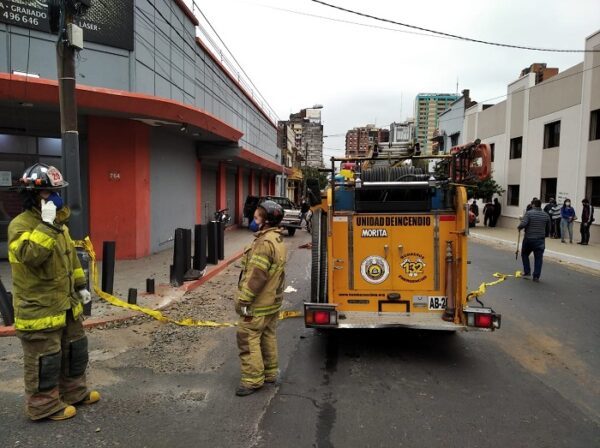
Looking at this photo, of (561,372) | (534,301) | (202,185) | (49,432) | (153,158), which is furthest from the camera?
(202,185)

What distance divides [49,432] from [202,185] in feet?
51.9

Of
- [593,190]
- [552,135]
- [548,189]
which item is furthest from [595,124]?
[548,189]

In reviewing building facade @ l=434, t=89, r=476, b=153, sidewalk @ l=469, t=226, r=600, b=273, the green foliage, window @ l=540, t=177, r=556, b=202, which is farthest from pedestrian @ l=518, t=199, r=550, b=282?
building facade @ l=434, t=89, r=476, b=153

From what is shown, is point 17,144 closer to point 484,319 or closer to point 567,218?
point 484,319

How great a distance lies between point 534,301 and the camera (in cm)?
812

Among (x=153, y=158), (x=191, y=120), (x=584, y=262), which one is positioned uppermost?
(x=191, y=120)

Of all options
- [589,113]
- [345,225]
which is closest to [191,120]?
[345,225]

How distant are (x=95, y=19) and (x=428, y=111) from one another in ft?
147

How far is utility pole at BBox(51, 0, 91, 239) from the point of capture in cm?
602

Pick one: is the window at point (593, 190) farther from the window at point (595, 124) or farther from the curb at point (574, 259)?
the curb at point (574, 259)

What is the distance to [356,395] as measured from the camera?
13.5 ft

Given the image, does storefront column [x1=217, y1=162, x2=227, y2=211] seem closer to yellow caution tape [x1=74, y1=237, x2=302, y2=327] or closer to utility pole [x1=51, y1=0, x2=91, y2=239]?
yellow caution tape [x1=74, y1=237, x2=302, y2=327]

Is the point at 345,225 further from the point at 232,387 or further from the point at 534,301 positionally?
the point at 534,301

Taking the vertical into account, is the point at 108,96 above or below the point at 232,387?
above
